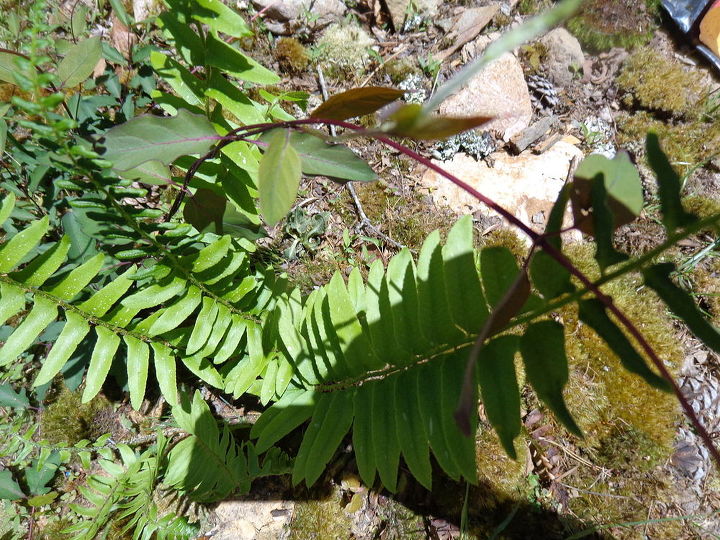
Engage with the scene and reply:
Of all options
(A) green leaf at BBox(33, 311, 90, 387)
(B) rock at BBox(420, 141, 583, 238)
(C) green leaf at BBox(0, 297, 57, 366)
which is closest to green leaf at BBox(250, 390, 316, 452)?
(A) green leaf at BBox(33, 311, 90, 387)

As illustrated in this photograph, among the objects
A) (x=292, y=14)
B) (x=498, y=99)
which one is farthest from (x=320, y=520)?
(x=292, y=14)

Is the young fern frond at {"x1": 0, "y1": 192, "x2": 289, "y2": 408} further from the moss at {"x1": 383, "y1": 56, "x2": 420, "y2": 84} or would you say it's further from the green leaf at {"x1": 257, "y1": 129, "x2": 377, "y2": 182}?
the moss at {"x1": 383, "y1": 56, "x2": 420, "y2": 84}

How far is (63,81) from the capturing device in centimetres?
149

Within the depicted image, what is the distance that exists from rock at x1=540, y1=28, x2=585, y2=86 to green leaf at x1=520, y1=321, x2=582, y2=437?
2764 mm

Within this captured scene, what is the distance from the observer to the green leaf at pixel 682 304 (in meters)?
0.90

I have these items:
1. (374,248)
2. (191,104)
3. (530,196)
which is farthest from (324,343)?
(530,196)

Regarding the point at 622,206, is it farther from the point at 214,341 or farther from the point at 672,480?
the point at 672,480

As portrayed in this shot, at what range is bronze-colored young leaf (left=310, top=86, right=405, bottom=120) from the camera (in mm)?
915

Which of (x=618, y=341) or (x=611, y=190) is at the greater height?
(x=611, y=190)

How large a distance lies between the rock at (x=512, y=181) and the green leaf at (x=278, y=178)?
2.04 metres

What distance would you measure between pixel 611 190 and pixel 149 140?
1121 mm

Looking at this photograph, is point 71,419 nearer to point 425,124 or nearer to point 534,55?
point 425,124

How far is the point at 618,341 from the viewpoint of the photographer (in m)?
0.95

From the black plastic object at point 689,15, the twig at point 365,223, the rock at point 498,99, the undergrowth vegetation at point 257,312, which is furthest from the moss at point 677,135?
the twig at point 365,223
